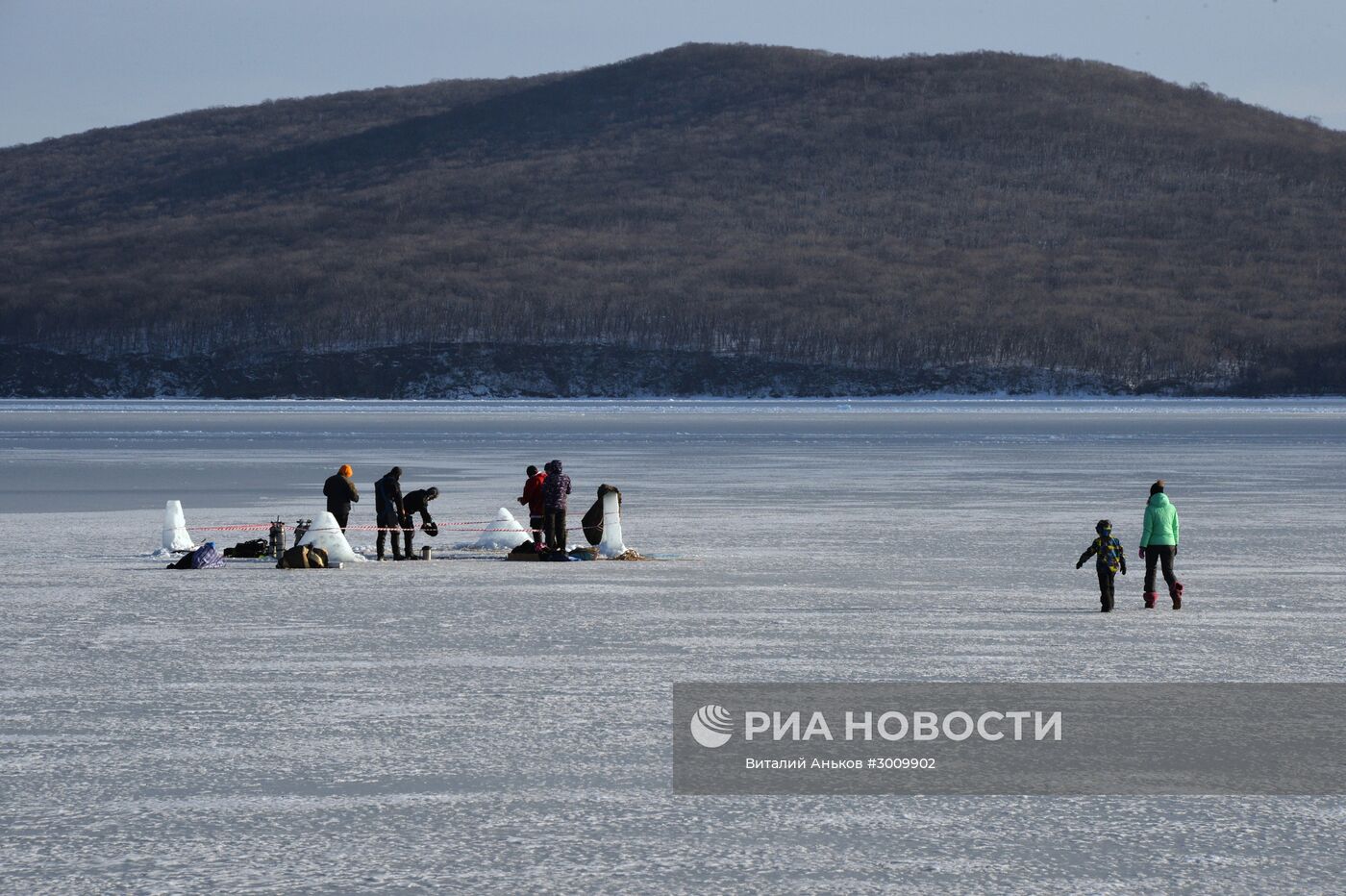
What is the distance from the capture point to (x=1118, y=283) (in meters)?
199

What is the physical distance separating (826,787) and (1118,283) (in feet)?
645

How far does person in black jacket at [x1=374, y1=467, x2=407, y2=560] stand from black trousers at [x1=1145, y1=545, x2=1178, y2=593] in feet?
26.9

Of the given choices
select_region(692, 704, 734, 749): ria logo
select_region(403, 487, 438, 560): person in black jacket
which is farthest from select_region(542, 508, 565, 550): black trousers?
select_region(692, 704, 734, 749): ria logo

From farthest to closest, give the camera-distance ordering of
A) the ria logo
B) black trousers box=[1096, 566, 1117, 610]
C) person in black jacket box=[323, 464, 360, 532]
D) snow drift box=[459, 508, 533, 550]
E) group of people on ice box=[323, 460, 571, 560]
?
snow drift box=[459, 508, 533, 550] → group of people on ice box=[323, 460, 571, 560] → person in black jacket box=[323, 464, 360, 532] → black trousers box=[1096, 566, 1117, 610] → the ria logo

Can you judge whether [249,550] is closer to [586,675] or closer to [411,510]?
[411,510]

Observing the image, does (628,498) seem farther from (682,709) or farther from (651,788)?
(651,788)

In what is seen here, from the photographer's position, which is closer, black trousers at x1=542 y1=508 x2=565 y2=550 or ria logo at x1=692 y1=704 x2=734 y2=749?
ria logo at x1=692 y1=704 x2=734 y2=749

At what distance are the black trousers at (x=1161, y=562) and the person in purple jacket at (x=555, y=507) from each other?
21.8 ft

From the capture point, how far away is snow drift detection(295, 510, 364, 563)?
63.3ft

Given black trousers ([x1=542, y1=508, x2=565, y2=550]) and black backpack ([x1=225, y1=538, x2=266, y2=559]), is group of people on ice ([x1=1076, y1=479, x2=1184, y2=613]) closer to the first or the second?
black trousers ([x1=542, y1=508, x2=565, y2=550])

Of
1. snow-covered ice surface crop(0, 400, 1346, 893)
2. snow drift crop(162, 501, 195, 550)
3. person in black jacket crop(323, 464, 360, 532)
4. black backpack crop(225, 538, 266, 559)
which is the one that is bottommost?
snow-covered ice surface crop(0, 400, 1346, 893)

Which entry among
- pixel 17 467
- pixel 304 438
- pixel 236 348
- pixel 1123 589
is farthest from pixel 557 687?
pixel 236 348

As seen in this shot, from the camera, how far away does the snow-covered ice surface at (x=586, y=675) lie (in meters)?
7.57

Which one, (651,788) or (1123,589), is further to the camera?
(1123,589)
